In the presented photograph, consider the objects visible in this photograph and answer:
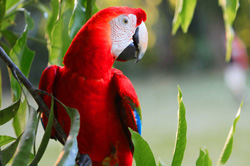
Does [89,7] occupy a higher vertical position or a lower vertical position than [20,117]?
higher

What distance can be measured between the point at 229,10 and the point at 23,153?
378 millimetres

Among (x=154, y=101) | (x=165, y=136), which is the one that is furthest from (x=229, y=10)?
(x=154, y=101)

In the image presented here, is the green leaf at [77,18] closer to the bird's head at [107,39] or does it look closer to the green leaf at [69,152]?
the bird's head at [107,39]

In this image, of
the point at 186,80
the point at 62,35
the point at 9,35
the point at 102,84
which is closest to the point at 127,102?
the point at 102,84

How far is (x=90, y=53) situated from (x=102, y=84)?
58 mm

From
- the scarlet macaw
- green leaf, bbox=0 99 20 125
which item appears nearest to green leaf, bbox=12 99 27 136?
the scarlet macaw

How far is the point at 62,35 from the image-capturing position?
57 cm

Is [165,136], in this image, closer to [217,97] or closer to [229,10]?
[217,97]

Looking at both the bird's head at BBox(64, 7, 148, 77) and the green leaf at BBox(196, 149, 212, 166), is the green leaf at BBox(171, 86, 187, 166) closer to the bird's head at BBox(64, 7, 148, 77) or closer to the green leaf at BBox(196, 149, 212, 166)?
the green leaf at BBox(196, 149, 212, 166)

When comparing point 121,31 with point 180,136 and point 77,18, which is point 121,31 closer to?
point 77,18

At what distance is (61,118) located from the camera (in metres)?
0.60

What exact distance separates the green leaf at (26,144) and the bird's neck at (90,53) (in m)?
0.18

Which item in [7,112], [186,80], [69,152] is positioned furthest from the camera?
[186,80]

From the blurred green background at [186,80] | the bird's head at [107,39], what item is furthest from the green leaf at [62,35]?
the blurred green background at [186,80]
